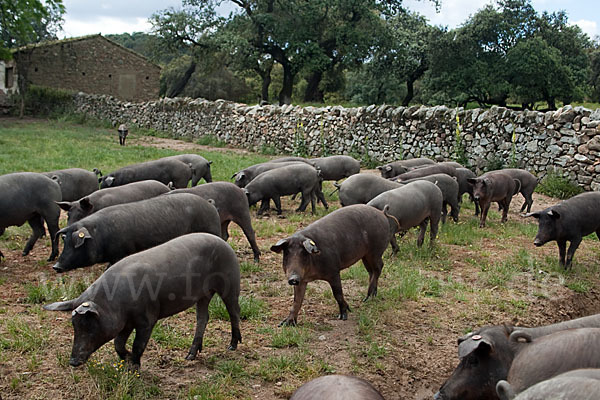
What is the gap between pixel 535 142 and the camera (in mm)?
14406

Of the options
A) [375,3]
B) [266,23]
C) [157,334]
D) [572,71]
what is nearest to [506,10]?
[572,71]

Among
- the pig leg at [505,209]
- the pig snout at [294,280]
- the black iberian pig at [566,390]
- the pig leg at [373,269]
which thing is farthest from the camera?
the pig leg at [505,209]

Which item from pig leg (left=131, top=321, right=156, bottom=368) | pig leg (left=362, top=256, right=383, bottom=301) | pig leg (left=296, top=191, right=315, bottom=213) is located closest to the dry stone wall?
pig leg (left=296, top=191, right=315, bottom=213)

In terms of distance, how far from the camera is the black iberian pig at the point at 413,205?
7.70 metres

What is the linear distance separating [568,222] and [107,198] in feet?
20.9

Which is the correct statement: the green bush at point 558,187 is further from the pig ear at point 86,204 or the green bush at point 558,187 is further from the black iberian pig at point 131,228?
the pig ear at point 86,204

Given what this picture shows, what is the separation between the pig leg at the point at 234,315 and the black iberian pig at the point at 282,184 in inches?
197

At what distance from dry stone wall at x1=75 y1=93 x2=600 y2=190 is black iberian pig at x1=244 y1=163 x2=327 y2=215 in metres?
6.55

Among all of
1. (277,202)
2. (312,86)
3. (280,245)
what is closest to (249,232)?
(280,245)

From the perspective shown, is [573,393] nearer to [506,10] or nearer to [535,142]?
[535,142]

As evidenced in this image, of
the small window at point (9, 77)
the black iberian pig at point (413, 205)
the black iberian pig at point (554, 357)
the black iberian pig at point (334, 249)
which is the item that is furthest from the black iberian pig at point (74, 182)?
the small window at point (9, 77)

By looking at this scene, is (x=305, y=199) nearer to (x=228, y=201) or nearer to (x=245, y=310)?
(x=228, y=201)

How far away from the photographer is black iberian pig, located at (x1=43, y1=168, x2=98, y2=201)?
9.03 m

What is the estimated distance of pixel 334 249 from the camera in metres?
5.78
